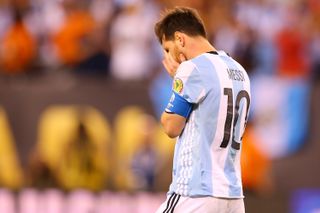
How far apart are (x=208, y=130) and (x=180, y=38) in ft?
1.75

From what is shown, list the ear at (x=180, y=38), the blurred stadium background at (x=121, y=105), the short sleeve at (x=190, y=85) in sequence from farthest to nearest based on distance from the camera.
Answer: the blurred stadium background at (x=121, y=105), the ear at (x=180, y=38), the short sleeve at (x=190, y=85)

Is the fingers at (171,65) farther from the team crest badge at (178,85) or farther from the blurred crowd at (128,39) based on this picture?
the blurred crowd at (128,39)

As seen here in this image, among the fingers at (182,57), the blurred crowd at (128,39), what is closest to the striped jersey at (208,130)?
the fingers at (182,57)

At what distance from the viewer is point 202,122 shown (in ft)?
18.7

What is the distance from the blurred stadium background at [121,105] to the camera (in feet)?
34.8

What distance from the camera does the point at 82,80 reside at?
11859 millimetres

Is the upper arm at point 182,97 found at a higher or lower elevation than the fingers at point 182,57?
lower

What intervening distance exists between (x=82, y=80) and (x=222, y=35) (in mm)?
1715

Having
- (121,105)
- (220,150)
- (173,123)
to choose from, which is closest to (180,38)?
(173,123)

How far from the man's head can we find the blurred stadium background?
181 inches

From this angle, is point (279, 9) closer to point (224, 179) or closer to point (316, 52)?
point (316, 52)

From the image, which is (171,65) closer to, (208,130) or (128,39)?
(208,130)

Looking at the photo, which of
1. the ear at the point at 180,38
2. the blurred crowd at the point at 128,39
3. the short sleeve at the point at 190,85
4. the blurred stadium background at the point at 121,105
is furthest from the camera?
the blurred crowd at the point at 128,39

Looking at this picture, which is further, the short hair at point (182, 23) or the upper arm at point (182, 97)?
the short hair at point (182, 23)
